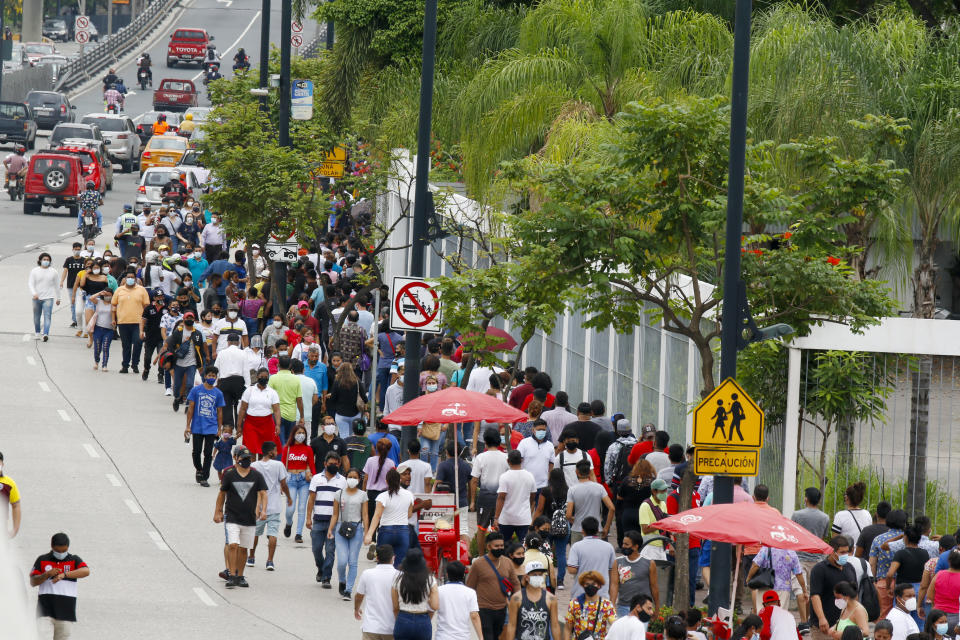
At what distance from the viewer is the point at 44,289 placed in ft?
88.5

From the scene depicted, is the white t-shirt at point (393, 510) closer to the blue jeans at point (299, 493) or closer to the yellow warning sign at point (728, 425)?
the blue jeans at point (299, 493)

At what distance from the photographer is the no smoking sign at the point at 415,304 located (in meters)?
16.1

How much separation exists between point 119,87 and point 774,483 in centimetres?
6559

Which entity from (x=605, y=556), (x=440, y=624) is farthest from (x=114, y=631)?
(x=605, y=556)

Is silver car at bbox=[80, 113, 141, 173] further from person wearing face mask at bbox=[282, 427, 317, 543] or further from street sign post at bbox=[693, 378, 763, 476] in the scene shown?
street sign post at bbox=[693, 378, 763, 476]

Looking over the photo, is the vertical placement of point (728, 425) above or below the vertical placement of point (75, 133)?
below

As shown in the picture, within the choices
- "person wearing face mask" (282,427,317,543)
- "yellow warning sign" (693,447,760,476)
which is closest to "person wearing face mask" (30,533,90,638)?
"person wearing face mask" (282,427,317,543)

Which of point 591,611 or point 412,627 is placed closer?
point 412,627

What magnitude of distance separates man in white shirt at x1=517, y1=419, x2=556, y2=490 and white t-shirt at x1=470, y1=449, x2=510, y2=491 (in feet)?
2.14

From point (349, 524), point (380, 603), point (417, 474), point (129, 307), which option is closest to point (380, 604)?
point (380, 603)

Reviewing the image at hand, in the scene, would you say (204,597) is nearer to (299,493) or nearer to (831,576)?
(299,493)

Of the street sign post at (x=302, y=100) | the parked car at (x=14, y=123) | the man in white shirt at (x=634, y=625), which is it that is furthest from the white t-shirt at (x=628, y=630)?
the parked car at (x=14, y=123)

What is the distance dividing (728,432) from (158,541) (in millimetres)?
7637

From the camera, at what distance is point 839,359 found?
15273 millimetres
